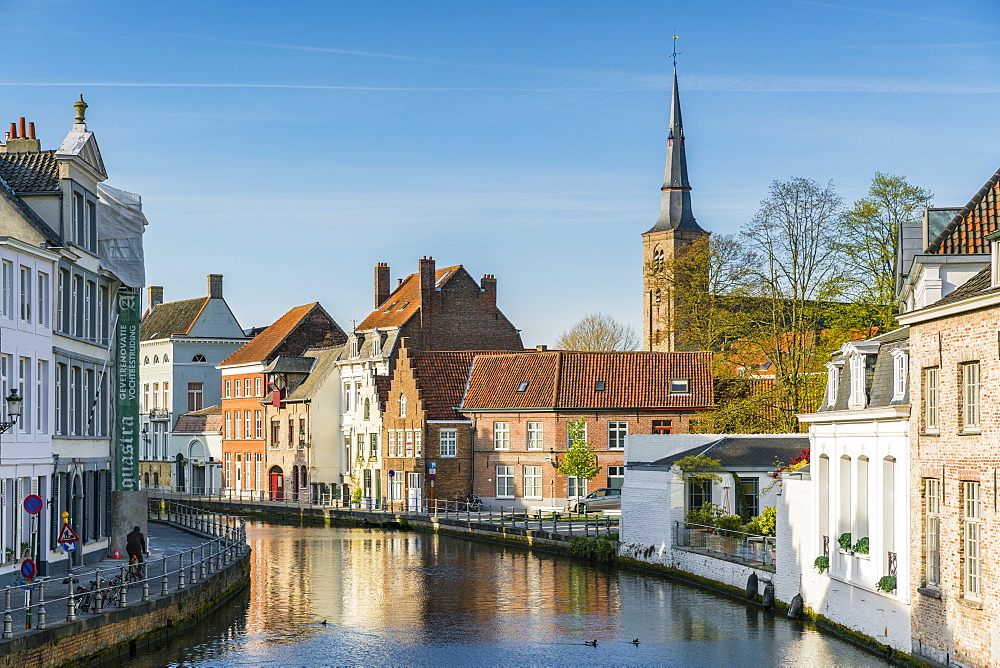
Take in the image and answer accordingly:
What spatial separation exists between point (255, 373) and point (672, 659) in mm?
62344

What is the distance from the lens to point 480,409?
6303cm

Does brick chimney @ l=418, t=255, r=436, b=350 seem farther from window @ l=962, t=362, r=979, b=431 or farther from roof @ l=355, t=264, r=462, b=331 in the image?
window @ l=962, t=362, r=979, b=431

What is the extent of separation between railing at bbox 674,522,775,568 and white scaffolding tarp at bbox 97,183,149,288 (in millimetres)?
16302

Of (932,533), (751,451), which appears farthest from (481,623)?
(751,451)

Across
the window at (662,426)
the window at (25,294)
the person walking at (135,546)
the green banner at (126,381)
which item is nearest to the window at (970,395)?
the person walking at (135,546)

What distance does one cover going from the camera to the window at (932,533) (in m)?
21.6

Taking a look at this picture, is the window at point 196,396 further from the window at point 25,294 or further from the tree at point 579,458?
the window at point 25,294

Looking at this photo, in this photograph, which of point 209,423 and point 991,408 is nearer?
point 991,408

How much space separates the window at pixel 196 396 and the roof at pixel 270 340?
20.6 feet

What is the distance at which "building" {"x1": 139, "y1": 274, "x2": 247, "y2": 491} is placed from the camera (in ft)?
309

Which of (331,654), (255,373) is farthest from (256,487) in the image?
(331,654)

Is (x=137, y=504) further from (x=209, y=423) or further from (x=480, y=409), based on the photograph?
(x=209, y=423)

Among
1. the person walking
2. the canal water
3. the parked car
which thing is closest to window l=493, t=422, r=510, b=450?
the parked car

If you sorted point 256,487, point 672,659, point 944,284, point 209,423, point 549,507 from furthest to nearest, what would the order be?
1. point 209,423
2. point 256,487
3. point 549,507
4. point 672,659
5. point 944,284
